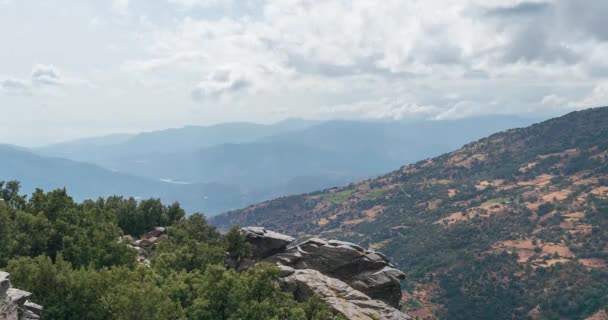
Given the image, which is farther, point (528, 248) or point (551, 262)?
point (528, 248)

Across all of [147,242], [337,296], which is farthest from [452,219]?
[337,296]

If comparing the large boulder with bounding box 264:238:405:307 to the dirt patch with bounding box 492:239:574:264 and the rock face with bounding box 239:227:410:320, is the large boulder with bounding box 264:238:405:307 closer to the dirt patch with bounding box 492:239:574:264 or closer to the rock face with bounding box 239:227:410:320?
the rock face with bounding box 239:227:410:320

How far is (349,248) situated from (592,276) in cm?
10577

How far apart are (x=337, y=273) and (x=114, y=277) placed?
27.5m

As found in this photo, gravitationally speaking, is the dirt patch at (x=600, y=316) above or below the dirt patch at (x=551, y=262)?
below

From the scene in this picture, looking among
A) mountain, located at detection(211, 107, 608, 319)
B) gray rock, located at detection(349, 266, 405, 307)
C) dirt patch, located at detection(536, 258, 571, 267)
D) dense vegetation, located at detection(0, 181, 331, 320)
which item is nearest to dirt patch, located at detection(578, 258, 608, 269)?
mountain, located at detection(211, 107, 608, 319)

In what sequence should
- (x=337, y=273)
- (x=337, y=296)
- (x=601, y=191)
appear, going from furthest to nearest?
(x=601, y=191) < (x=337, y=273) < (x=337, y=296)

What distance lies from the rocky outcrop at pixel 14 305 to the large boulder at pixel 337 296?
21.6m

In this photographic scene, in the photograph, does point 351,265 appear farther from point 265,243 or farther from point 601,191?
point 601,191

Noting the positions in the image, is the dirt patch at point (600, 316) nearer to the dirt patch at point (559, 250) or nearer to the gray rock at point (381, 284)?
the dirt patch at point (559, 250)

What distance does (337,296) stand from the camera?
1726 inches

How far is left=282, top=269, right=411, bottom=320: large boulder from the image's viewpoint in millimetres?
40844

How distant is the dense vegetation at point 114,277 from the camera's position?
32875 millimetres

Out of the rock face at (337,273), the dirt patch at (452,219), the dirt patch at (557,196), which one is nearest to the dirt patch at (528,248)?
the dirt patch at (452,219)
